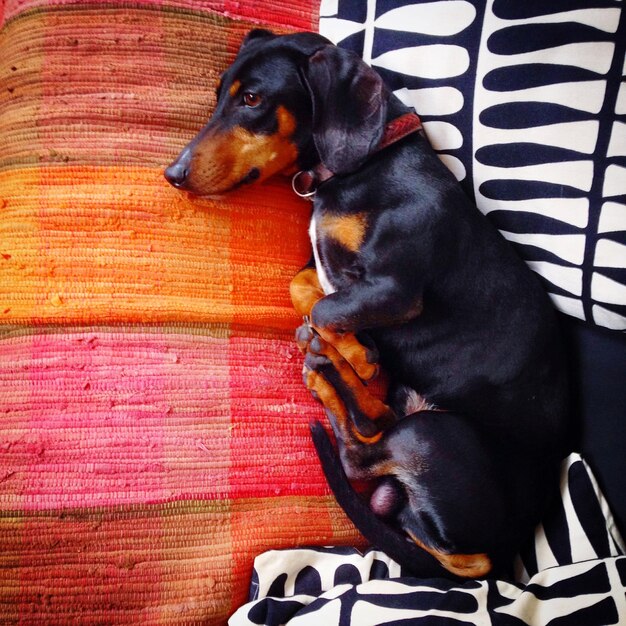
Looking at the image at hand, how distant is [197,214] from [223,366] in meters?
0.45

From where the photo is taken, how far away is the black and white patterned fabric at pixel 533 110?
59.8 inches

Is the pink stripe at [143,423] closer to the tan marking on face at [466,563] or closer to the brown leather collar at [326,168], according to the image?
the tan marking on face at [466,563]

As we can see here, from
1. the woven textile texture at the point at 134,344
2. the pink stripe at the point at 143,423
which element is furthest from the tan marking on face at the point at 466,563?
the pink stripe at the point at 143,423

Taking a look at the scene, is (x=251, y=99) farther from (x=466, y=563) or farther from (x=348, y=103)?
(x=466, y=563)

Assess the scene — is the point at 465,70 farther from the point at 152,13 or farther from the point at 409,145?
the point at 152,13

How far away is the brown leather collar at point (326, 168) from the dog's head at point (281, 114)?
4 centimetres

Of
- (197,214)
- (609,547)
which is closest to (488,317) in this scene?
(609,547)

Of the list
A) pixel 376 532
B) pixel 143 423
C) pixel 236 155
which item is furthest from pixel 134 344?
pixel 376 532

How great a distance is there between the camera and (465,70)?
1673 mm

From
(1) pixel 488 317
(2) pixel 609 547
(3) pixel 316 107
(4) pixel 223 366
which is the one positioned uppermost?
(3) pixel 316 107

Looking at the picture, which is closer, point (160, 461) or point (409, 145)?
point (160, 461)

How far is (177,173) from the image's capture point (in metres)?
Result: 1.54

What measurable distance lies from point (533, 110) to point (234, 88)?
848 mm

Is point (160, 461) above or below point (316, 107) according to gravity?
below
